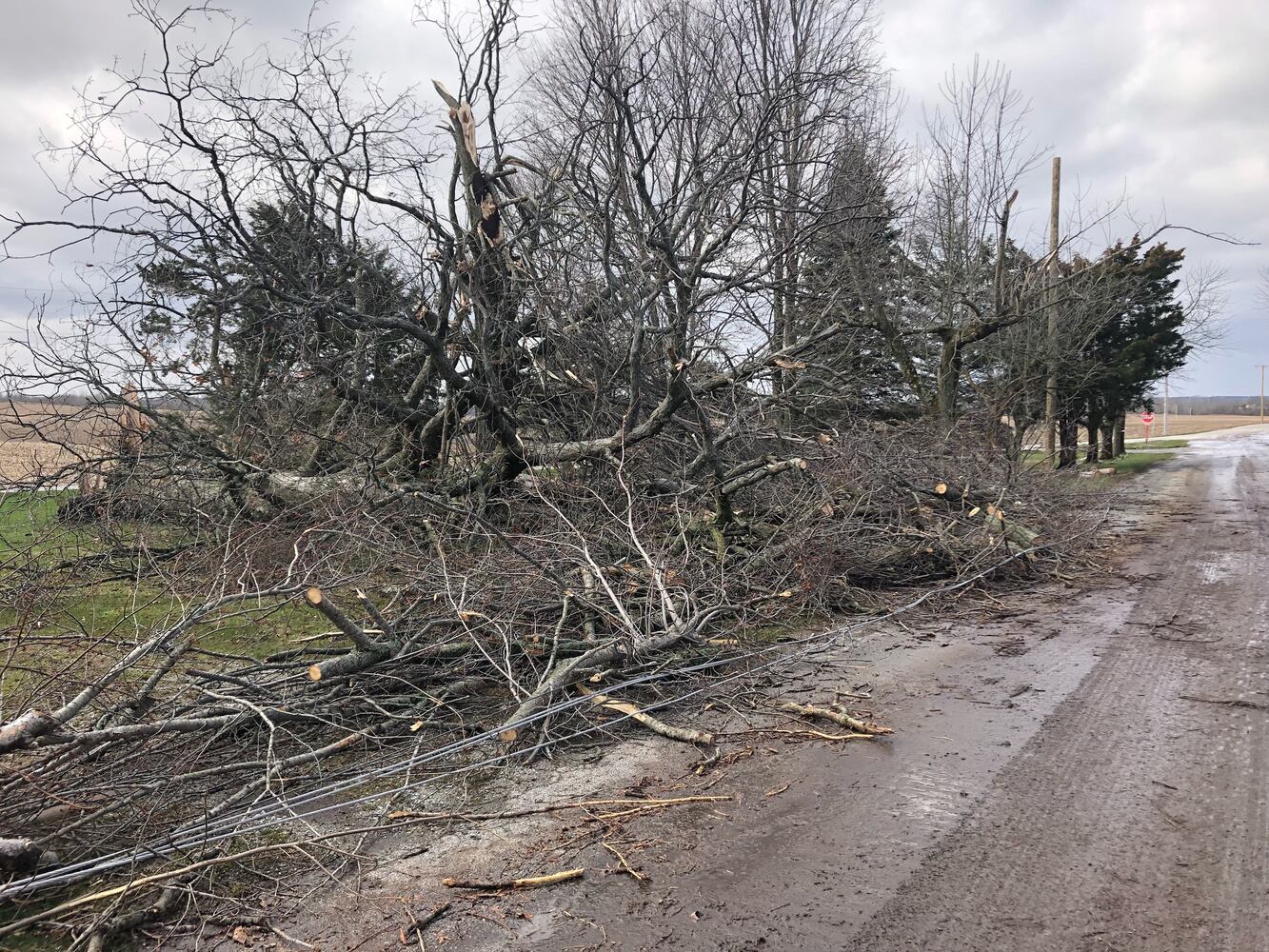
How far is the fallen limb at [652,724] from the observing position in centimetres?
397

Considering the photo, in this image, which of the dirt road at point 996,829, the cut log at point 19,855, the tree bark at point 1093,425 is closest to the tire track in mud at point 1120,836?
the dirt road at point 996,829

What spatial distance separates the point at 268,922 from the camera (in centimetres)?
266

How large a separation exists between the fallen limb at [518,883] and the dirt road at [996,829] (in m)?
0.09

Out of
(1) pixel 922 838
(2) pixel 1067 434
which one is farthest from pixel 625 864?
(2) pixel 1067 434

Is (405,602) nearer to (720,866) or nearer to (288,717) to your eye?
(288,717)

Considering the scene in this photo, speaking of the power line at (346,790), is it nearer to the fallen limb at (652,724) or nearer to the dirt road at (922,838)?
the fallen limb at (652,724)

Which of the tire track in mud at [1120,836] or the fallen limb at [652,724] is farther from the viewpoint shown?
the fallen limb at [652,724]

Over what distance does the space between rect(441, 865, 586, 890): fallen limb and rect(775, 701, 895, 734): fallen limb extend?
1.80 metres

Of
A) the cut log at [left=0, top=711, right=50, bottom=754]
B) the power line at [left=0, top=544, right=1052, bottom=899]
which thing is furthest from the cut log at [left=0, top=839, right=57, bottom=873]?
the cut log at [left=0, top=711, right=50, bottom=754]

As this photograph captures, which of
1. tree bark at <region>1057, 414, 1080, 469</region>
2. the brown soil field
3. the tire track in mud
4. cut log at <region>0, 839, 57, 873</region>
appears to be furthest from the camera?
tree bark at <region>1057, 414, 1080, 469</region>

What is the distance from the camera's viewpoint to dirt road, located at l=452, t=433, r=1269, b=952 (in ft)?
8.16

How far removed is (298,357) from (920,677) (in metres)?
6.86

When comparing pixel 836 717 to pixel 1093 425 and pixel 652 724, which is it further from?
pixel 1093 425

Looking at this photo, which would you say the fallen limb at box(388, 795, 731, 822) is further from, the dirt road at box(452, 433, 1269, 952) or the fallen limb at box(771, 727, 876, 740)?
the fallen limb at box(771, 727, 876, 740)
